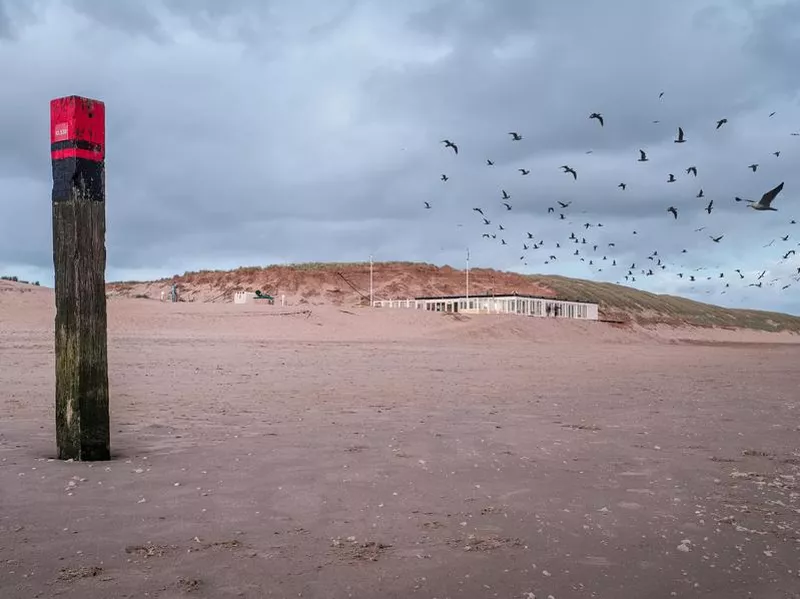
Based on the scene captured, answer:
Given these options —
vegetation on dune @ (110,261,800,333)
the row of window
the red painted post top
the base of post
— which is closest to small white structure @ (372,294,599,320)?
the row of window

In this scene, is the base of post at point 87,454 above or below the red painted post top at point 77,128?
below

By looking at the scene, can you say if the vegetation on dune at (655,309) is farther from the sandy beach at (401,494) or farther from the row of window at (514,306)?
the sandy beach at (401,494)

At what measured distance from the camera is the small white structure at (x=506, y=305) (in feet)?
194

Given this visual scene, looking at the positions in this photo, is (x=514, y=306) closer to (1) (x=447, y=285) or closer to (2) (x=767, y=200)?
(1) (x=447, y=285)

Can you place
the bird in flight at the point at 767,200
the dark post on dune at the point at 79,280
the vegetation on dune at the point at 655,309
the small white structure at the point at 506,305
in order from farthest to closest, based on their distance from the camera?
the vegetation on dune at the point at 655,309, the small white structure at the point at 506,305, the bird in flight at the point at 767,200, the dark post on dune at the point at 79,280

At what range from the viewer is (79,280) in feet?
25.2

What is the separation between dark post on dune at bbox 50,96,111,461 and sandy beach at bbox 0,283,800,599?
45 centimetres

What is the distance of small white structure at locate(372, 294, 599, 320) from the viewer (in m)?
59.2

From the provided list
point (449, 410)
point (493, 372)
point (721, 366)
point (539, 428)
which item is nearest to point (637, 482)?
point (539, 428)

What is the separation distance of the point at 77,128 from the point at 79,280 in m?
1.66

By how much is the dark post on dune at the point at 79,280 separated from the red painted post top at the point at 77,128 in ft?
0.04

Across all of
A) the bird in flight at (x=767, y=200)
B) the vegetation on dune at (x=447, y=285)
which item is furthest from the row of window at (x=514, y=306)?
the bird in flight at (x=767, y=200)

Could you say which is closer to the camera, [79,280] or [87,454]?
[87,454]

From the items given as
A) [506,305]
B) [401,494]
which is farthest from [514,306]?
[401,494]
